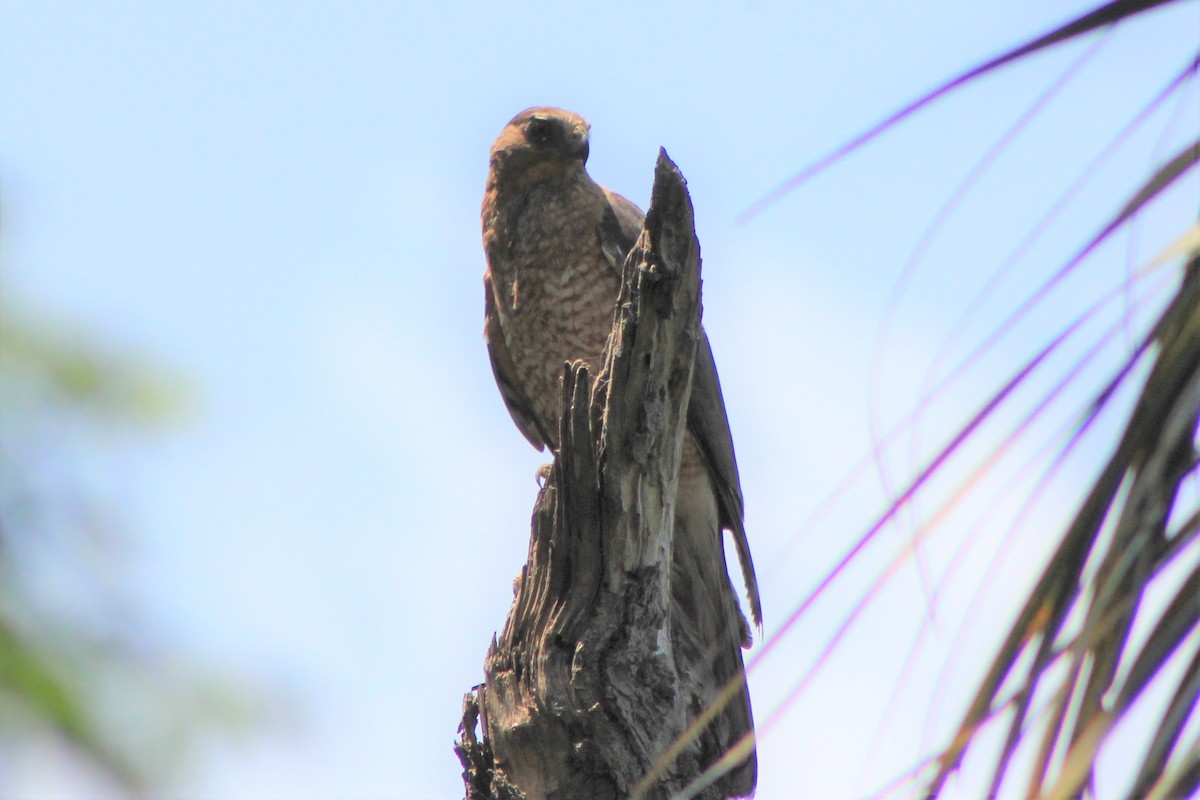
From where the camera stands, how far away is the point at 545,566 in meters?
4.27

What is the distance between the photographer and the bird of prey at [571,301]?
18.4ft

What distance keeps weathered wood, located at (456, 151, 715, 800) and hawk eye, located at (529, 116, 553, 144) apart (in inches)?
89.6

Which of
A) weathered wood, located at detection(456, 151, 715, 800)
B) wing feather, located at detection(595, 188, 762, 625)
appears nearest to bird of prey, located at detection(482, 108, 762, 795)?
wing feather, located at detection(595, 188, 762, 625)

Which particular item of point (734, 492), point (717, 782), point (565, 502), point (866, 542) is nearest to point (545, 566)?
point (565, 502)

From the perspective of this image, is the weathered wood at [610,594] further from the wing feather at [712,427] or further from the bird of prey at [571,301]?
the wing feather at [712,427]

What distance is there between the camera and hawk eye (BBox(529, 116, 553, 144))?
6.14 m

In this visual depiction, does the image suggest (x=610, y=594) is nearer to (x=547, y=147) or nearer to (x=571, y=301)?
(x=571, y=301)

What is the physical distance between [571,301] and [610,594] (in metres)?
2.14

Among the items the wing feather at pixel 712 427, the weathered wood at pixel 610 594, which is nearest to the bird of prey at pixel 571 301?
the wing feather at pixel 712 427

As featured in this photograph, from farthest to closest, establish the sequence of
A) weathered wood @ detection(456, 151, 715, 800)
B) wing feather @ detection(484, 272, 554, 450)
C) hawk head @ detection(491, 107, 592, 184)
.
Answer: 1. wing feather @ detection(484, 272, 554, 450)
2. hawk head @ detection(491, 107, 592, 184)
3. weathered wood @ detection(456, 151, 715, 800)

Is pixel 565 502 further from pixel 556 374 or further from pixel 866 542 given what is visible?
pixel 866 542

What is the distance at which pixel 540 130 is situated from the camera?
616cm

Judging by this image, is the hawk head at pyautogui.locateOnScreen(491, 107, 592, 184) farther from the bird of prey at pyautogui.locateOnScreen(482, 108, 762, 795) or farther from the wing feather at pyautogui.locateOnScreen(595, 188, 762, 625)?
the wing feather at pyautogui.locateOnScreen(595, 188, 762, 625)

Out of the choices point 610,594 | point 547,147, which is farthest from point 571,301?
point 610,594
